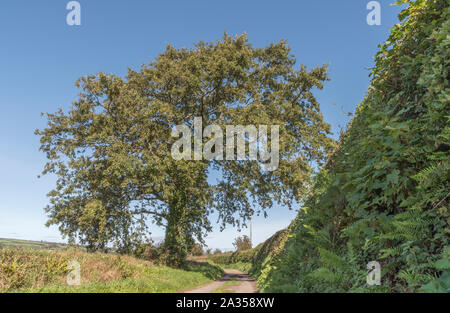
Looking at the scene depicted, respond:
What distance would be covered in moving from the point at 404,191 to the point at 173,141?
1763cm

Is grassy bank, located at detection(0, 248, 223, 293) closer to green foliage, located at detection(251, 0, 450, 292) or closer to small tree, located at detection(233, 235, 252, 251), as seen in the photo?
green foliage, located at detection(251, 0, 450, 292)

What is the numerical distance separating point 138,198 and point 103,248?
4.33 m

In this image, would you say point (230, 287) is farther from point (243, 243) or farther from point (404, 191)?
point (243, 243)

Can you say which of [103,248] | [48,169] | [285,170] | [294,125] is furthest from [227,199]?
[48,169]

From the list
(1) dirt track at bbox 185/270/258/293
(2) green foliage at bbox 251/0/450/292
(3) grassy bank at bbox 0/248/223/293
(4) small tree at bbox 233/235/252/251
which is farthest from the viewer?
(4) small tree at bbox 233/235/252/251

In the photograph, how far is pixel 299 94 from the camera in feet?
80.3

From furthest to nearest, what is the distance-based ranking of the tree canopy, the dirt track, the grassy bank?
the tree canopy, the dirt track, the grassy bank

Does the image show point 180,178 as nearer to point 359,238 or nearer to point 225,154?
point 225,154

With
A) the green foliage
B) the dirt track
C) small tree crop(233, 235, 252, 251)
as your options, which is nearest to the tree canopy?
the dirt track

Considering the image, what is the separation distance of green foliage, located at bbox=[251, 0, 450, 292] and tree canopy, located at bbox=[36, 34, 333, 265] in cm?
1341

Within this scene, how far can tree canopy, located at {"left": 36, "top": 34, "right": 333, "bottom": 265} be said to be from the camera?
19406 mm

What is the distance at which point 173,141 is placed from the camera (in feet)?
67.8

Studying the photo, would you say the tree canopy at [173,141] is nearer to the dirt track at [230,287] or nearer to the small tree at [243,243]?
the dirt track at [230,287]

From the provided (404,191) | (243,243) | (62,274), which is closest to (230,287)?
(62,274)
